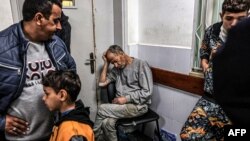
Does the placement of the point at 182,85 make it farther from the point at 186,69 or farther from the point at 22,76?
the point at 22,76

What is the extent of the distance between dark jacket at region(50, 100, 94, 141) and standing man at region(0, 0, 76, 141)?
17 cm

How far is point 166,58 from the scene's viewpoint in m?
2.06

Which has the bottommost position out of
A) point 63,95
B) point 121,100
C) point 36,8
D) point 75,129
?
point 121,100

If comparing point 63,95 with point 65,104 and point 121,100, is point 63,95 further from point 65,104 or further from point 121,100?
point 121,100

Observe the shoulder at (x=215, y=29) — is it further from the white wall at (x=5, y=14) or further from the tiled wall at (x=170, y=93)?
the white wall at (x=5, y=14)

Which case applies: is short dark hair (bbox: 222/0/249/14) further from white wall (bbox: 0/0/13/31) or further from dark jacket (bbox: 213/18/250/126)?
white wall (bbox: 0/0/13/31)

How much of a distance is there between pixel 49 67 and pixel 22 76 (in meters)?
0.17

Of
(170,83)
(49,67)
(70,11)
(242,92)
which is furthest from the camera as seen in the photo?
(70,11)

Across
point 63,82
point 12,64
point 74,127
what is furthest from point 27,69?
point 74,127

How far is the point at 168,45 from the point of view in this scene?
203 centimetres

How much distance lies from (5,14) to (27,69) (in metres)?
1.06

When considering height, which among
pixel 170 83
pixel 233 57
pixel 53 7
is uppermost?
pixel 53 7

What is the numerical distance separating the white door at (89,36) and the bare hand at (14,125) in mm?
1357

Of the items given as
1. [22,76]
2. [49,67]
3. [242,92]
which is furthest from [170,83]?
[242,92]
